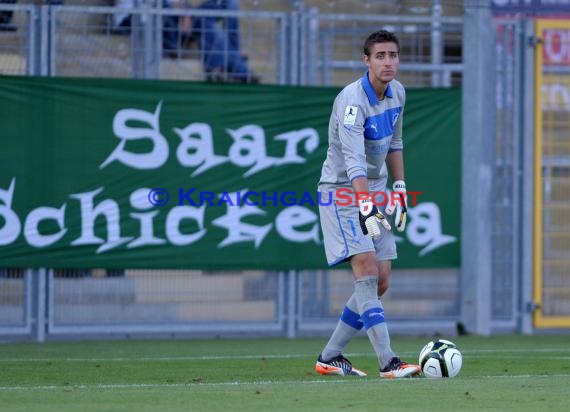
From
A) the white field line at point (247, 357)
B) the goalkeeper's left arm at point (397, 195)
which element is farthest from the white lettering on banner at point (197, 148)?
the goalkeeper's left arm at point (397, 195)

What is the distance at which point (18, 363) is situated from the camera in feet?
33.8

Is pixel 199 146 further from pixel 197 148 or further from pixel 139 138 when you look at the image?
pixel 139 138

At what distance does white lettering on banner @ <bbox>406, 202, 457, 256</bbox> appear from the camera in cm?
1333

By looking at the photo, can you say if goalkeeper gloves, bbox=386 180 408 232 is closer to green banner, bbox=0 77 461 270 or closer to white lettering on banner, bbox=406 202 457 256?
green banner, bbox=0 77 461 270

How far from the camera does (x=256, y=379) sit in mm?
8867

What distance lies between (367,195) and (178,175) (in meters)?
4.72

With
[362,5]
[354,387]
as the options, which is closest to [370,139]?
[354,387]

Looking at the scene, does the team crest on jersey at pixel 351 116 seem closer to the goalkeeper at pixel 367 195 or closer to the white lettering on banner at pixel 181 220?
the goalkeeper at pixel 367 195

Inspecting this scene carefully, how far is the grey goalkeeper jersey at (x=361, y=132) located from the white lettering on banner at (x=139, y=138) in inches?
161

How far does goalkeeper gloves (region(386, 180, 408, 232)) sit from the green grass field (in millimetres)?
1045

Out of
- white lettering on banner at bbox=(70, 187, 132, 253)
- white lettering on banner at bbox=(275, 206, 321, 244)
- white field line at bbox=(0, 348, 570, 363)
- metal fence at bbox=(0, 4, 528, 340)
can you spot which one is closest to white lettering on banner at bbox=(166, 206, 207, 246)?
metal fence at bbox=(0, 4, 528, 340)

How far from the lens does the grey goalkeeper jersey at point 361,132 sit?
27.9ft

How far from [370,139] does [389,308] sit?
5.13 metres

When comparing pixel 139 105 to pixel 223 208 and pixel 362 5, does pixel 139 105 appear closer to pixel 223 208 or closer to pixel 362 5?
pixel 223 208
